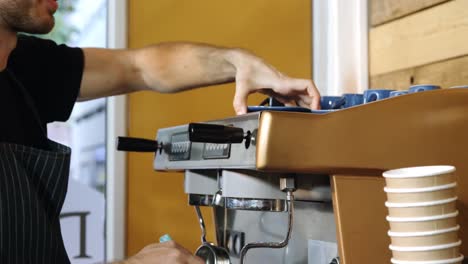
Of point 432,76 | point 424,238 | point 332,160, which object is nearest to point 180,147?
point 332,160

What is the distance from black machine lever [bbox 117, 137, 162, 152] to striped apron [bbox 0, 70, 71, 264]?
7.0 inches

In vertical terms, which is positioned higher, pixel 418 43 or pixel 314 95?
pixel 418 43

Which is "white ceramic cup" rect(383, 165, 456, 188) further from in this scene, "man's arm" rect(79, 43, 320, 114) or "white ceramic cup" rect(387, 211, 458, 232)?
"man's arm" rect(79, 43, 320, 114)

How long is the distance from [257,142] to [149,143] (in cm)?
33

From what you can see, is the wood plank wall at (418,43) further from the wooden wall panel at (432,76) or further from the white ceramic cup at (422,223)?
the white ceramic cup at (422,223)

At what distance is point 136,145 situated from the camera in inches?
40.6

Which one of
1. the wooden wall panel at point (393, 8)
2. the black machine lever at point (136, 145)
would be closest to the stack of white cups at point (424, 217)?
the black machine lever at point (136, 145)

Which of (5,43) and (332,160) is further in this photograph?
(5,43)

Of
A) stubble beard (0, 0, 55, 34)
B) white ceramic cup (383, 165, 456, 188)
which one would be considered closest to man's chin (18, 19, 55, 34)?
stubble beard (0, 0, 55, 34)

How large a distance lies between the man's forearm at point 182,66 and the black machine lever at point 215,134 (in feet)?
1.43

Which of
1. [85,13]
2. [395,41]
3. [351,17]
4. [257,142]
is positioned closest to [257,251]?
[257,142]

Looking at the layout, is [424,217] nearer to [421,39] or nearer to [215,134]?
[215,134]

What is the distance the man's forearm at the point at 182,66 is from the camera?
125 centimetres

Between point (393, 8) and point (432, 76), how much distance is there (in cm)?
22
